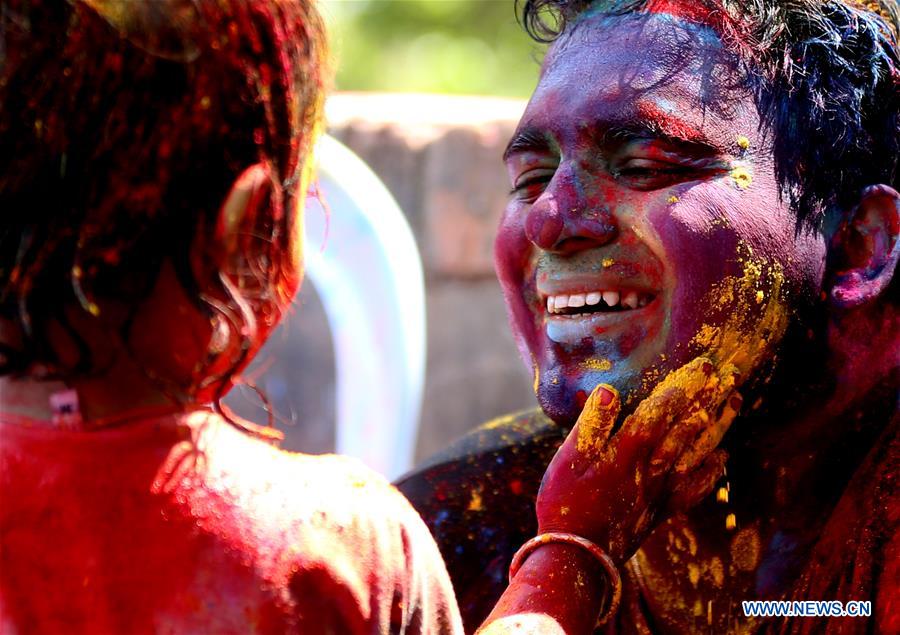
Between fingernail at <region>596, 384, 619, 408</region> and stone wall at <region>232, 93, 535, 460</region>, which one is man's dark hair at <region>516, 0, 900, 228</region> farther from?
stone wall at <region>232, 93, 535, 460</region>

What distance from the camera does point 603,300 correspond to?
6.64 feet

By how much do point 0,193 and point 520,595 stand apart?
0.91 meters

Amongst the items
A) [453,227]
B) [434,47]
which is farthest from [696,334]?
[434,47]

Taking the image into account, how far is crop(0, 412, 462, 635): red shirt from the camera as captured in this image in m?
1.28

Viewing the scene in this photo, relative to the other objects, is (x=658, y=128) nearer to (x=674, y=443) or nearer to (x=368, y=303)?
(x=674, y=443)

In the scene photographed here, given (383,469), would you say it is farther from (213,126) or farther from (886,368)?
(213,126)

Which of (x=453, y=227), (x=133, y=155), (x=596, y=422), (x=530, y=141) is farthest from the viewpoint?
(x=453, y=227)

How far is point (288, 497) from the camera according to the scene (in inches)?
53.0

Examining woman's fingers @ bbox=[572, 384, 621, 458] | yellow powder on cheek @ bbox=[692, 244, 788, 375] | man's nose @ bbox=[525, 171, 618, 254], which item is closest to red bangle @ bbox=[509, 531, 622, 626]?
woman's fingers @ bbox=[572, 384, 621, 458]

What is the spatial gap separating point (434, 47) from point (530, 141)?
42.3ft

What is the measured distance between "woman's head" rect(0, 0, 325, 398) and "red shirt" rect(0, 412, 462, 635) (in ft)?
0.32

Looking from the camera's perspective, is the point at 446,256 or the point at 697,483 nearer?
the point at 697,483

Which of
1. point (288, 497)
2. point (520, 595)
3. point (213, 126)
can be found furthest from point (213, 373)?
point (520, 595)

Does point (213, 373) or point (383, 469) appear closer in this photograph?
point (213, 373)
